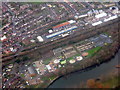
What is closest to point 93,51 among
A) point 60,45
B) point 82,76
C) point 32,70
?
point 82,76

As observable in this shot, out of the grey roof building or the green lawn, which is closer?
the grey roof building

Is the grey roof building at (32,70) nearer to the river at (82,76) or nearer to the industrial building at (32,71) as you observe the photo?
the industrial building at (32,71)

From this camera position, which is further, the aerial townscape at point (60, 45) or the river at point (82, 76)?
the aerial townscape at point (60, 45)

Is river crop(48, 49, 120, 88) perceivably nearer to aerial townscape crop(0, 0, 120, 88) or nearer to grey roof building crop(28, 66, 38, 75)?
aerial townscape crop(0, 0, 120, 88)

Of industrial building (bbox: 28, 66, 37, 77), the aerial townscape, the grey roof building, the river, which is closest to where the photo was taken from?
the river

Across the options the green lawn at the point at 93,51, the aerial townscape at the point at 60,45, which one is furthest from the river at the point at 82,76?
the green lawn at the point at 93,51

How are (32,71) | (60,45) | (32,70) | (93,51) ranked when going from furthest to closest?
1. (60,45)
2. (93,51)
3. (32,70)
4. (32,71)

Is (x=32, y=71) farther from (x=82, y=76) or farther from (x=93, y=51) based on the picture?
(x=93, y=51)

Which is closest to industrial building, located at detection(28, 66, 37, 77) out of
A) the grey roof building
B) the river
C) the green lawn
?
the grey roof building
